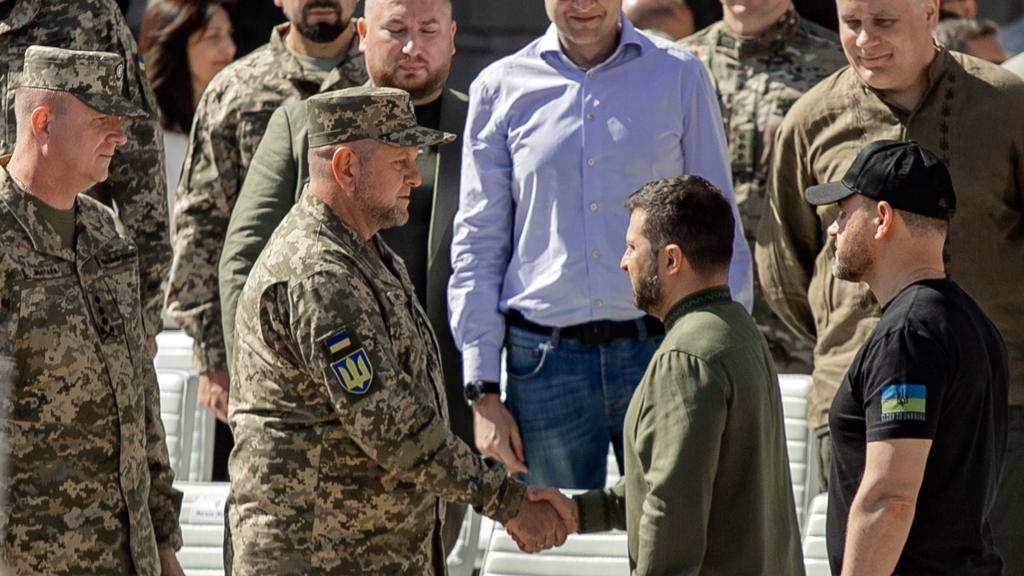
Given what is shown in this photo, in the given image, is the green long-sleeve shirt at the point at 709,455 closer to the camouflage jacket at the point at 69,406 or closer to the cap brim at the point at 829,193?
the cap brim at the point at 829,193

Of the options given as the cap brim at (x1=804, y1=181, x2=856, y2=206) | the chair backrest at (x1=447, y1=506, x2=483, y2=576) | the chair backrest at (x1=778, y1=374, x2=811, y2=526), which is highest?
the cap brim at (x1=804, y1=181, x2=856, y2=206)

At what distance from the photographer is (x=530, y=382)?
4.85 metres

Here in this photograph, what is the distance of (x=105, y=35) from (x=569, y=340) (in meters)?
1.65

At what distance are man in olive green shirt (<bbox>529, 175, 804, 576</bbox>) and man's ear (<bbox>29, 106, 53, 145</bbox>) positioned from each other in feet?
4.73

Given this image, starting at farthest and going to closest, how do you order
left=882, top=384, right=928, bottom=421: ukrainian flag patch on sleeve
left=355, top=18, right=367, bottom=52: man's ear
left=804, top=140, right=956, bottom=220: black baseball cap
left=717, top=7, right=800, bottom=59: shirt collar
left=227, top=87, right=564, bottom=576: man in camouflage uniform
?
left=717, top=7, right=800, bottom=59: shirt collar → left=355, top=18, right=367, bottom=52: man's ear → left=227, top=87, right=564, bottom=576: man in camouflage uniform → left=804, top=140, right=956, bottom=220: black baseball cap → left=882, top=384, right=928, bottom=421: ukrainian flag patch on sleeve

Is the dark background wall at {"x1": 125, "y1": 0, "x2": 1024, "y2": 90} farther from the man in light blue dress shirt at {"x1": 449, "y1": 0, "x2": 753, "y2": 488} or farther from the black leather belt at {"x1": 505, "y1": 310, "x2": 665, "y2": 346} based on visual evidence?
the black leather belt at {"x1": 505, "y1": 310, "x2": 665, "y2": 346}

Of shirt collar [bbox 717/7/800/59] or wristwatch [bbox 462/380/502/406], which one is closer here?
wristwatch [bbox 462/380/502/406]

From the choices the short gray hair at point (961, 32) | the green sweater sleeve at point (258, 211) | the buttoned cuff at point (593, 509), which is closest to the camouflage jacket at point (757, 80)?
the short gray hair at point (961, 32)

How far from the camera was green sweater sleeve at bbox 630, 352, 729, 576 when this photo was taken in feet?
11.6

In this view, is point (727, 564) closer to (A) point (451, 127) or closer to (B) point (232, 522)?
(B) point (232, 522)

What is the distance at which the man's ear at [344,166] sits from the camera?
13.2ft

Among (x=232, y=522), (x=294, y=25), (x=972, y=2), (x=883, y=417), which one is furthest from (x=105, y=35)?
(x=972, y=2)

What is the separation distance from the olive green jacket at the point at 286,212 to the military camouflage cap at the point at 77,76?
825 mm


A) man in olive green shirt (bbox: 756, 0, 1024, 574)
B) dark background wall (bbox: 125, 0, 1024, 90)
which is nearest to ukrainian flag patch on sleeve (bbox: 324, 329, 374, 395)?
man in olive green shirt (bbox: 756, 0, 1024, 574)
